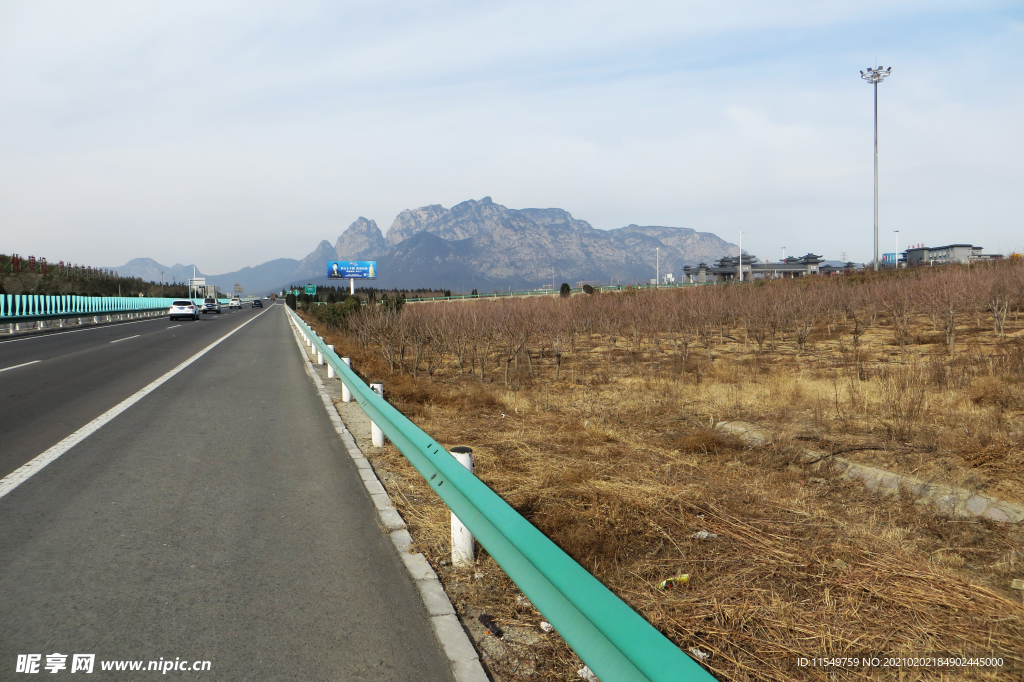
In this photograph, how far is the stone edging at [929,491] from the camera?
5.56 m

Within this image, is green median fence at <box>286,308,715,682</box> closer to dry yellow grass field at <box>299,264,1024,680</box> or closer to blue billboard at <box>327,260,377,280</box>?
dry yellow grass field at <box>299,264,1024,680</box>

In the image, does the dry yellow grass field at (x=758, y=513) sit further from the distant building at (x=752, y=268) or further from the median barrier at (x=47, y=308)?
the distant building at (x=752, y=268)

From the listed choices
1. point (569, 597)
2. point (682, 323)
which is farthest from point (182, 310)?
point (569, 597)

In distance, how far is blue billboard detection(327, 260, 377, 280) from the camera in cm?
9981

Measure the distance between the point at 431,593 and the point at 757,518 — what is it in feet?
8.94

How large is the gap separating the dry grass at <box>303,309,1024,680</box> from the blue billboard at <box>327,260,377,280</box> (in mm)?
91809

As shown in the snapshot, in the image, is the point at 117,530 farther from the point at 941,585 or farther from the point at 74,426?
the point at 941,585

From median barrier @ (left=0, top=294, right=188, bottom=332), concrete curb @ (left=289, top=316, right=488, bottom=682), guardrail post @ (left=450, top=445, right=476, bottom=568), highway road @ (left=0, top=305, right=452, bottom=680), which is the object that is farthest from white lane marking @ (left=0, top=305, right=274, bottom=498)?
median barrier @ (left=0, top=294, right=188, bottom=332)

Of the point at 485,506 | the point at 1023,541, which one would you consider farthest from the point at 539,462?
the point at 1023,541

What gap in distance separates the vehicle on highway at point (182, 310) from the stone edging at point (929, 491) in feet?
144

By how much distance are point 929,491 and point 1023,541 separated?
4.41 feet

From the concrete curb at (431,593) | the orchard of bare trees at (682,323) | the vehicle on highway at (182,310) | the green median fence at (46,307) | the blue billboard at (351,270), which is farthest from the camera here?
the blue billboard at (351,270)

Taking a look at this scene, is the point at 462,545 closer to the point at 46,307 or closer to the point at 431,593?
the point at 431,593

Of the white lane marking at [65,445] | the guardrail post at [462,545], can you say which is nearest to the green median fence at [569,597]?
the guardrail post at [462,545]
